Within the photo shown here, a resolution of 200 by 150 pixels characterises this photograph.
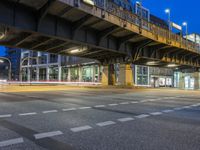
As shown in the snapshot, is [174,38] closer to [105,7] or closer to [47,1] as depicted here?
[105,7]

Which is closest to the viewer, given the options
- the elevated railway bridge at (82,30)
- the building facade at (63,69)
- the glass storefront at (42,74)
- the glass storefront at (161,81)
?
the elevated railway bridge at (82,30)

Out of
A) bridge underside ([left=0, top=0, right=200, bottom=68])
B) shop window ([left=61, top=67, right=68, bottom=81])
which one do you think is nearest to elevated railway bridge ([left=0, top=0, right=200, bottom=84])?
bridge underside ([left=0, top=0, right=200, bottom=68])

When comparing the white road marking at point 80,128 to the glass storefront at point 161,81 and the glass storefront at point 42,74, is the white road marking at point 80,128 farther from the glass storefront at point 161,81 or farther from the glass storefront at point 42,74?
the glass storefront at point 42,74

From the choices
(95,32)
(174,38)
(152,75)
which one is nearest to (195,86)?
(152,75)

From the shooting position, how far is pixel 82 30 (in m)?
17.3

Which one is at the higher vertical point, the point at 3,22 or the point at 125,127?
the point at 3,22

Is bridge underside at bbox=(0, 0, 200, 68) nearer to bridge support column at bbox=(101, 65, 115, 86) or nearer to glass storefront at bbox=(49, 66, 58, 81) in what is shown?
bridge support column at bbox=(101, 65, 115, 86)

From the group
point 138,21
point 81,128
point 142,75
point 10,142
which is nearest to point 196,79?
point 142,75

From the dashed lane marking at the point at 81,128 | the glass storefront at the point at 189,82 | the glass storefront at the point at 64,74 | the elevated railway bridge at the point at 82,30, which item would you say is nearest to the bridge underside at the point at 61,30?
the elevated railway bridge at the point at 82,30

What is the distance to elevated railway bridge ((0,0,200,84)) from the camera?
1295 centimetres

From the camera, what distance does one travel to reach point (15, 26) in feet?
A: 41.8

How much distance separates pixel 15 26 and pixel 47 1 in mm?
2828

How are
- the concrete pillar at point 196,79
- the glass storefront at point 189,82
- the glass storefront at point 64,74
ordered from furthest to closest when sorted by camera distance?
1. the glass storefront at point 64,74
2. the glass storefront at point 189,82
3. the concrete pillar at point 196,79

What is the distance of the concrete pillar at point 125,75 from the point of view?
25653mm
